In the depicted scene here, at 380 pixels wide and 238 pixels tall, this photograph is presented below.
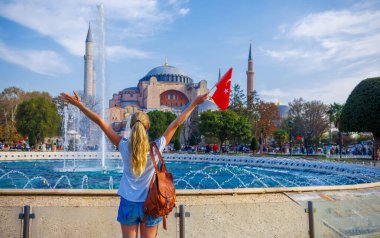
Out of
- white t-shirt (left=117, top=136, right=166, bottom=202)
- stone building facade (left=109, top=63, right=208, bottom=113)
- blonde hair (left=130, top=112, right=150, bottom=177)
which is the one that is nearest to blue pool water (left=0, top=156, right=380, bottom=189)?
white t-shirt (left=117, top=136, right=166, bottom=202)

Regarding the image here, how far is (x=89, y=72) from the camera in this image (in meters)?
60.6

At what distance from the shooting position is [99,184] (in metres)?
13.6

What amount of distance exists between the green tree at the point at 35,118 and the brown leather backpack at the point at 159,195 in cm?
3768

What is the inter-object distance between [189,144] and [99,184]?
125 feet

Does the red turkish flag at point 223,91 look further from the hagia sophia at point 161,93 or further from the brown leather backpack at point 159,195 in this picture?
the hagia sophia at point 161,93

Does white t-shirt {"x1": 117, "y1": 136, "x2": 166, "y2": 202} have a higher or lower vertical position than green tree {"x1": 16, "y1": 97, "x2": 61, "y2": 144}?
lower

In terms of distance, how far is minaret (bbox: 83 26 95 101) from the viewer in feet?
195

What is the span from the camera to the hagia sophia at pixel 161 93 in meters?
67.9

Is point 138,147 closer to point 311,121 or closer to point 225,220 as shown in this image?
point 225,220

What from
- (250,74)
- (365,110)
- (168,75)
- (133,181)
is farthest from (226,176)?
(168,75)

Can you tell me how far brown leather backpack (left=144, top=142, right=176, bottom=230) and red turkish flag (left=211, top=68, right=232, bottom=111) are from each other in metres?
0.84

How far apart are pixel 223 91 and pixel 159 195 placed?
1.15m

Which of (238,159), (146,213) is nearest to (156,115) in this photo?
(238,159)

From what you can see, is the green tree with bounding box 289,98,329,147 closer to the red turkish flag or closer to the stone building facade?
the stone building facade
